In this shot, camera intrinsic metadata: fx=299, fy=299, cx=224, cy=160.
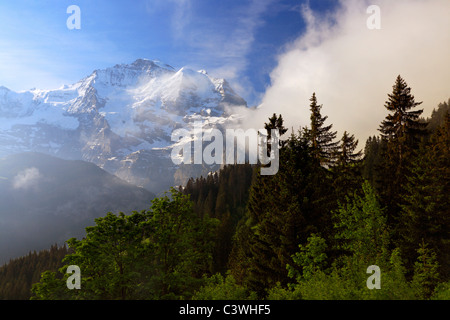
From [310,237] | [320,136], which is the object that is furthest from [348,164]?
[310,237]

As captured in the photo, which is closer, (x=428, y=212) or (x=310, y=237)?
(x=310, y=237)

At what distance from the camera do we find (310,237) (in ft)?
80.5

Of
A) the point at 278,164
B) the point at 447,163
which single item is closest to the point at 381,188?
the point at 447,163

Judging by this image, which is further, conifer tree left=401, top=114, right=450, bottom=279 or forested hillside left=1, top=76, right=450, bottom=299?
conifer tree left=401, top=114, right=450, bottom=279

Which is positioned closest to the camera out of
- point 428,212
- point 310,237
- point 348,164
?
point 310,237

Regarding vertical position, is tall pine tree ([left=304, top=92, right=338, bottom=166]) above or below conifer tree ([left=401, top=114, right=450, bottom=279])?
above

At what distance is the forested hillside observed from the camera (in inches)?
785

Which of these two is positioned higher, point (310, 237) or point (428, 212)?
point (428, 212)

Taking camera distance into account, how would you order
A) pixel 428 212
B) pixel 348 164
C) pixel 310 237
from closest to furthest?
pixel 310 237 → pixel 428 212 → pixel 348 164

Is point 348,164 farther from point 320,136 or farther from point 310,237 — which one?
point 310,237
